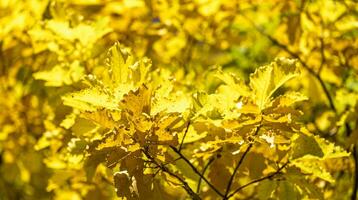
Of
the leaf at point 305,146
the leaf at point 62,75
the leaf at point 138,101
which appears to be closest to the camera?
the leaf at point 138,101

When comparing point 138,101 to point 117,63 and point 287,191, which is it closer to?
point 117,63

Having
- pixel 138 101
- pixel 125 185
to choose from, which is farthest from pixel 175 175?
pixel 138 101

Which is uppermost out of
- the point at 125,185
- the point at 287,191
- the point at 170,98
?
the point at 170,98

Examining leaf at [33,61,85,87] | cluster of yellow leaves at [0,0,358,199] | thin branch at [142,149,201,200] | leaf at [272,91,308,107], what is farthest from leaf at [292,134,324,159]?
leaf at [33,61,85,87]

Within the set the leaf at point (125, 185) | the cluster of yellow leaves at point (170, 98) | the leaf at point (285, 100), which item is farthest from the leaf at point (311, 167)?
the leaf at point (125, 185)

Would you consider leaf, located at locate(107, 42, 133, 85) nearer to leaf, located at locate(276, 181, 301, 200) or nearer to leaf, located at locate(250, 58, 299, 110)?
leaf, located at locate(250, 58, 299, 110)

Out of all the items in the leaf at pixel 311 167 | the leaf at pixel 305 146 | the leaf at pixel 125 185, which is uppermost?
the leaf at pixel 305 146

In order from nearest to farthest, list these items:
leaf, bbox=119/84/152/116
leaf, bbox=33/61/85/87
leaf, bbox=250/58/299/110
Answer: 1. leaf, bbox=119/84/152/116
2. leaf, bbox=250/58/299/110
3. leaf, bbox=33/61/85/87

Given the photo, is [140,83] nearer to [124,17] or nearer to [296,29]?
[296,29]

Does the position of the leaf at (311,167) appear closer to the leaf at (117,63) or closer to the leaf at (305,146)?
the leaf at (305,146)
